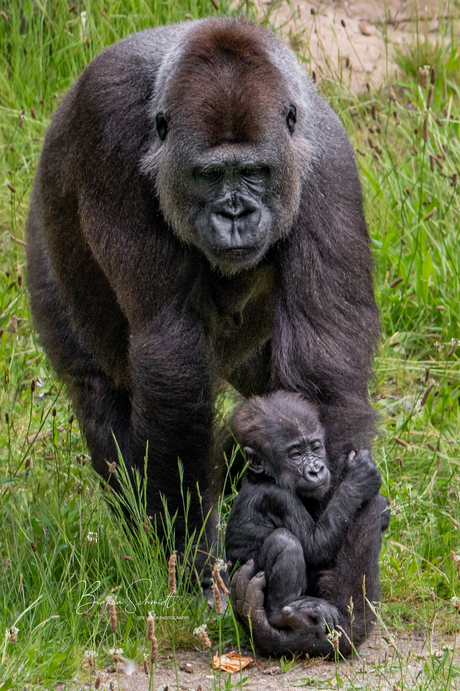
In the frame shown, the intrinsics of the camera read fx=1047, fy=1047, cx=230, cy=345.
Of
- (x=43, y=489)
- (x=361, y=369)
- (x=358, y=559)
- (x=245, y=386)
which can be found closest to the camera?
(x=358, y=559)

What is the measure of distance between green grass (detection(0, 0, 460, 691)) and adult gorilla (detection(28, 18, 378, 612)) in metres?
0.50

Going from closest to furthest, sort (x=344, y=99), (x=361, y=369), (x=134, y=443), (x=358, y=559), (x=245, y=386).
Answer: (x=358, y=559) < (x=361, y=369) < (x=134, y=443) < (x=245, y=386) < (x=344, y=99)

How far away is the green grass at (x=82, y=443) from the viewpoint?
3.68 meters

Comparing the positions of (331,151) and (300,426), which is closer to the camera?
(300,426)

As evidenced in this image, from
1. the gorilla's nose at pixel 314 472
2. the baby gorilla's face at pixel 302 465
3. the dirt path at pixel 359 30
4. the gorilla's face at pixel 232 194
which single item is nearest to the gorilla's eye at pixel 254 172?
the gorilla's face at pixel 232 194

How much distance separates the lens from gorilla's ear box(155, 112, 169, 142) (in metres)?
3.88

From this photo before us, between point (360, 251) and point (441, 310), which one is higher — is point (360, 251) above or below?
above

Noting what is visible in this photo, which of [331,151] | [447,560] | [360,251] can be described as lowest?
[447,560]

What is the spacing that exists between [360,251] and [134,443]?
1209mm

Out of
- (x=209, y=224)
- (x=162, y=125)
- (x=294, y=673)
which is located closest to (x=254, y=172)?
(x=209, y=224)

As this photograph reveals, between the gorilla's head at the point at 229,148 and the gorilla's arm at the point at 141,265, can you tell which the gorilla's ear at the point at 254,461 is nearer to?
the gorilla's arm at the point at 141,265

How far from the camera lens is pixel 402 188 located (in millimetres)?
6387

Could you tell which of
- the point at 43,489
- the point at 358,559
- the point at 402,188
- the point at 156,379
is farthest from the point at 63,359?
the point at 402,188

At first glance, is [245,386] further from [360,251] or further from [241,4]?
[241,4]
